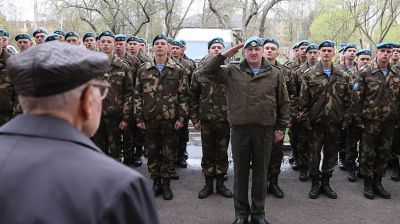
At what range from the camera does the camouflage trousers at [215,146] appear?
5.31 metres

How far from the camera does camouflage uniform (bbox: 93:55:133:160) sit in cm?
537

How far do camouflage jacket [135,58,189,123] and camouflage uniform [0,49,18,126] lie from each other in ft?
5.91

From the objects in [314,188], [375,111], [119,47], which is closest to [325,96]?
[375,111]

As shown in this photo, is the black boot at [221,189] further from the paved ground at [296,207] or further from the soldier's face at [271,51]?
the soldier's face at [271,51]

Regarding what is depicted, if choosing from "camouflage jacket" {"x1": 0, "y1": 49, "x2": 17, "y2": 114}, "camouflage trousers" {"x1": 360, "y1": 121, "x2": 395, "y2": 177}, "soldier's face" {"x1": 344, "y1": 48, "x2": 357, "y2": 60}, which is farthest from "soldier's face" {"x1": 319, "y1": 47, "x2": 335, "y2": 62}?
"camouflage jacket" {"x1": 0, "y1": 49, "x2": 17, "y2": 114}

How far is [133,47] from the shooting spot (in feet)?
26.2

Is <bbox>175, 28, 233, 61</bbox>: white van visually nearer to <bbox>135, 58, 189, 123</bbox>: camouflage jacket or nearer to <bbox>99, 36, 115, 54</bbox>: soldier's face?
<bbox>99, 36, 115, 54</bbox>: soldier's face

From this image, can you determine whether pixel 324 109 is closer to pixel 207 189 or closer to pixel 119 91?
pixel 207 189

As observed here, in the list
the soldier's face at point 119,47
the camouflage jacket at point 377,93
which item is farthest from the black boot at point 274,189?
the soldier's face at point 119,47

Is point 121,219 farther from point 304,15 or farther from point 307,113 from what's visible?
point 304,15

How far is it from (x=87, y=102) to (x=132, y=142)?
545cm

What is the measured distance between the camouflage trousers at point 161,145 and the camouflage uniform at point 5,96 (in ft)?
6.43

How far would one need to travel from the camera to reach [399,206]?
4984 millimetres

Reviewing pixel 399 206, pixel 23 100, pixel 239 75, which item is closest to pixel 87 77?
pixel 23 100
